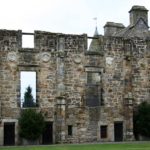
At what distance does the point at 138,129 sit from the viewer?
34.9 m

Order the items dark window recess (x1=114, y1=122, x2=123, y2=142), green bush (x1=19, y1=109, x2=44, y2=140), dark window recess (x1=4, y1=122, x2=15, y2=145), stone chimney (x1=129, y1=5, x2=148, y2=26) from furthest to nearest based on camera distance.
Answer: stone chimney (x1=129, y1=5, x2=148, y2=26)
dark window recess (x1=114, y1=122, x2=123, y2=142)
dark window recess (x1=4, y1=122, x2=15, y2=145)
green bush (x1=19, y1=109, x2=44, y2=140)

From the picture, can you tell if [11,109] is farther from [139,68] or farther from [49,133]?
[139,68]

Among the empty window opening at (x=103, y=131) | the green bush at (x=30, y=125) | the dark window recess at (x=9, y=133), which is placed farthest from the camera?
the empty window opening at (x=103, y=131)

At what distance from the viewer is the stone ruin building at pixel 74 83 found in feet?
105

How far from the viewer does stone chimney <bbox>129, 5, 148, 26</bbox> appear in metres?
43.9

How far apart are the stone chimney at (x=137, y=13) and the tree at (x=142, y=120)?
38.7 ft

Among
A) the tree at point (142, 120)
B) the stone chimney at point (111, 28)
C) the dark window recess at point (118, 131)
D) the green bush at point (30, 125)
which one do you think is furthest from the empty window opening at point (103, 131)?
the stone chimney at point (111, 28)

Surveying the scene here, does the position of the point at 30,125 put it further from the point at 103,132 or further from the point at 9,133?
the point at 103,132

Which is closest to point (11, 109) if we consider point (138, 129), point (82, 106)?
point (82, 106)

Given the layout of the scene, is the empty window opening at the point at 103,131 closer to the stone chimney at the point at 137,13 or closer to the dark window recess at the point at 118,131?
the dark window recess at the point at 118,131

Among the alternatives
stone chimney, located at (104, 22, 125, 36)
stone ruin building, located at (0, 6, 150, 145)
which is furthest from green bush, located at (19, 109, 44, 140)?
stone chimney, located at (104, 22, 125, 36)

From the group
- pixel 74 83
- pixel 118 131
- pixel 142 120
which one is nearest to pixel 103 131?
pixel 118 131

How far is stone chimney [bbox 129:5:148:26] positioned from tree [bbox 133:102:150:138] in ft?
38.7

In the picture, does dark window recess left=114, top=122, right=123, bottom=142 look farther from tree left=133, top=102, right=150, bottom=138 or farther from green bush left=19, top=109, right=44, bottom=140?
green bush left=19, top=109, right=44, bottom=140
